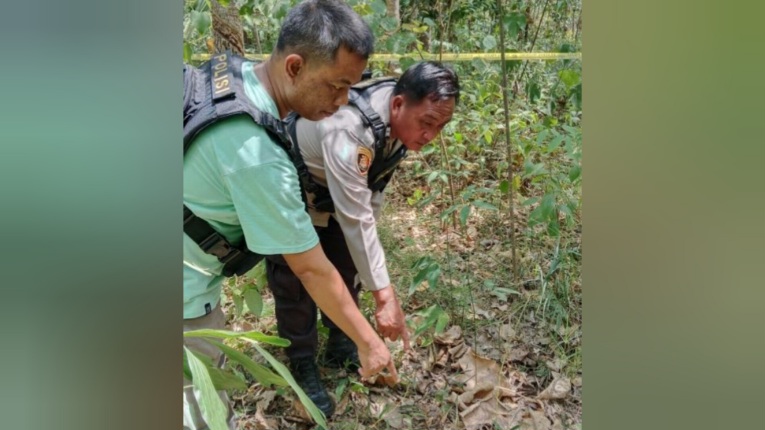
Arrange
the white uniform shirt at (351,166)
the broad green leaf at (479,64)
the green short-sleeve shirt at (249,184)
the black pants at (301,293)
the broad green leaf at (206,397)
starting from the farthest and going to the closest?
the broad green leaf at (479,64) < the black pants at (301,293) < the white uniform shirt at (351,166) < the green short-sleeve shirt at (249,184) < the broad green leaf at (206,397)

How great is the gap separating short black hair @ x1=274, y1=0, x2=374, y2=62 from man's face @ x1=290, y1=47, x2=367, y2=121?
14 mm

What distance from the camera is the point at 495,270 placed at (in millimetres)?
2533

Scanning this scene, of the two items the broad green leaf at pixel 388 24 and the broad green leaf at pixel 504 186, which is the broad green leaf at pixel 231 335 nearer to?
the broad green leaf at pixel 388 24

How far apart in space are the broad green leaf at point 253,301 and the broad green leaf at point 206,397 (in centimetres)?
120

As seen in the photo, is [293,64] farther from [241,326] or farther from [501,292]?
[501,292]

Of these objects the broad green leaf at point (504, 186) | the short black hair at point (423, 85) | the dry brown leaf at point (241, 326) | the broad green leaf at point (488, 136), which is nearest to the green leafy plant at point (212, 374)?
the short black hair at point (423, 85)

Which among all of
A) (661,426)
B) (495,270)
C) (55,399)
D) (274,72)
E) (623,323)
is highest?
(274,72)

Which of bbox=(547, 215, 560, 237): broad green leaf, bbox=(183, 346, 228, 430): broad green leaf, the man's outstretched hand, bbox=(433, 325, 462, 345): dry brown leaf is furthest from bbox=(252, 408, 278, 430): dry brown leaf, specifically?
bbox=(183, 346, 228, 430): broad green leaf

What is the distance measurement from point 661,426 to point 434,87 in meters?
1.09

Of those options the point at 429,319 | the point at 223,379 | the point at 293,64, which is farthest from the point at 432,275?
the point at 223,379

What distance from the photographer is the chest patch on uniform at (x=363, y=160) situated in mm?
1587

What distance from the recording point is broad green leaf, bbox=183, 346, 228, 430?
66 cm

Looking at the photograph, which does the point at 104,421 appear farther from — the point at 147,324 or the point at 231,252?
the point at 231,252

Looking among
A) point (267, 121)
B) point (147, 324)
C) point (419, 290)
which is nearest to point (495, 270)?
point (419, 290)
